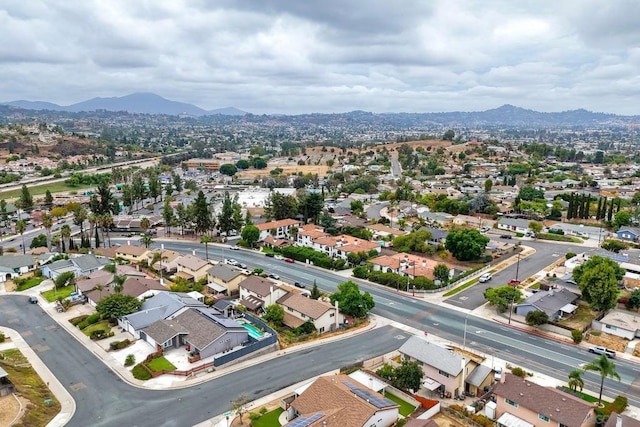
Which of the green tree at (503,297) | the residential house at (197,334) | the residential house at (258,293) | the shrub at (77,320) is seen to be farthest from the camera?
the residential house at (258,293)

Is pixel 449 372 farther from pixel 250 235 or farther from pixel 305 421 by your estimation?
pixel 250 235

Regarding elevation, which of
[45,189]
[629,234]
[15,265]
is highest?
[629,234]

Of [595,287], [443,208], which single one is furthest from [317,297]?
[443,208]

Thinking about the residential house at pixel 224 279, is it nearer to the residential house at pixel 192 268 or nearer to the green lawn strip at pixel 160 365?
the residential house at pixel 192 268

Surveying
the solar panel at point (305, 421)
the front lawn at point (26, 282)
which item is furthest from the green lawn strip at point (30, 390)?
the front lawn at point (26, 282)

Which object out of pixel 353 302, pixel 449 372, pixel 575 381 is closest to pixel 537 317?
pixel 575 381

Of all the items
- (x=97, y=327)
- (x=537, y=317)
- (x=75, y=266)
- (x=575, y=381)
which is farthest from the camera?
(x=75, y=266)
